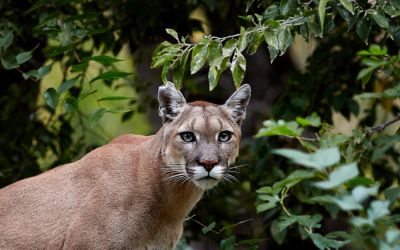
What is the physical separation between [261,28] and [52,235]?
84.2 inches

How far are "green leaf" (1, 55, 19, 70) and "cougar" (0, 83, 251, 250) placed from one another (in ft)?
4.29

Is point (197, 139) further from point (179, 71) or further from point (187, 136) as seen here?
point (179, 71)

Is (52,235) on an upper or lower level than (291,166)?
upper

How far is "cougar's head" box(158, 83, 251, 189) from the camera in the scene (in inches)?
246

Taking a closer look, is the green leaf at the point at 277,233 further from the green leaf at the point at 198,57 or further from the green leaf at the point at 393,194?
the green leaf at the point at 393,194

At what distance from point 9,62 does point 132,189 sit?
2010mm

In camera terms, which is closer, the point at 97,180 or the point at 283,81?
the point at 97,180

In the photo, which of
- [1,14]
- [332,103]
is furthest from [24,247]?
[332,103]

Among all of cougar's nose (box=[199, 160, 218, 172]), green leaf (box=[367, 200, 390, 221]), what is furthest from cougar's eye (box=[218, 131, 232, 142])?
green leaf (box=[367, 200, 390, 221])

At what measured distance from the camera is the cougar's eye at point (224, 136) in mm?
6504

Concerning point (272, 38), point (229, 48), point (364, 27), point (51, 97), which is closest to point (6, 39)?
point (51, 97)

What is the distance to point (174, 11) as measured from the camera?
9156 mm

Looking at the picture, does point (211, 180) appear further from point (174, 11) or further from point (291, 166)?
point (174, 11)

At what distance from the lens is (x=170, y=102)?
6652 millimetres
